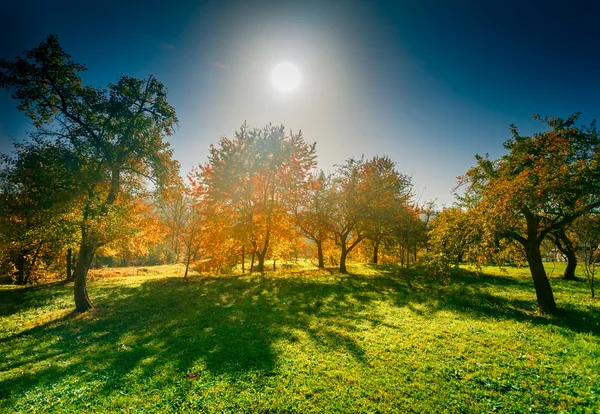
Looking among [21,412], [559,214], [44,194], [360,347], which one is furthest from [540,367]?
[44,194]

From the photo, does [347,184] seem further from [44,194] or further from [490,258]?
[44,194]

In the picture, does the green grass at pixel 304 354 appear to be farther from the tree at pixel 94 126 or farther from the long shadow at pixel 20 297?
the tree at pixel 94 126

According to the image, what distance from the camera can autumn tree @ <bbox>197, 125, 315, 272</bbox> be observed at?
2820 cm

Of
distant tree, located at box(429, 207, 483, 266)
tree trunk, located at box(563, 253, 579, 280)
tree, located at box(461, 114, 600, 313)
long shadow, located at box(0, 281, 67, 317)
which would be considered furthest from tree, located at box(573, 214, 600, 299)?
long shadow, located at box(0, 281, 67, 317)

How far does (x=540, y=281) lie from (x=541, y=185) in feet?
23.4

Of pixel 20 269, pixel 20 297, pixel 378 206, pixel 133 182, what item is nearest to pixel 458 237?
pixel 378 206

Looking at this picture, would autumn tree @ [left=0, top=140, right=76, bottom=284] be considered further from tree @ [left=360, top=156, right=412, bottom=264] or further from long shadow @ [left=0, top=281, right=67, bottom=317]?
tree @ [left=360, top=156, right=412, bottom=264]

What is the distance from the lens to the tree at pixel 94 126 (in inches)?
597

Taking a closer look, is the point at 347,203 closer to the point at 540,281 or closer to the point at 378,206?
the point at 378,206

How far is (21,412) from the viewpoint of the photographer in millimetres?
7406

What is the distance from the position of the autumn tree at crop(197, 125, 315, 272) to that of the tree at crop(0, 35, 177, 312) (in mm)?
8479

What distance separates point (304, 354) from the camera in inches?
417

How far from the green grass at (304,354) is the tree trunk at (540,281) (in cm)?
89

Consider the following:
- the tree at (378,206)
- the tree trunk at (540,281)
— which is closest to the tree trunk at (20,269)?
the tree at (378,206)
